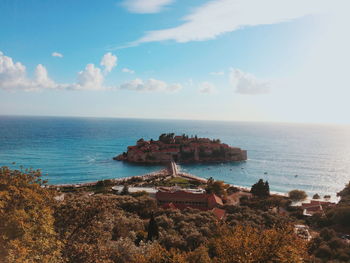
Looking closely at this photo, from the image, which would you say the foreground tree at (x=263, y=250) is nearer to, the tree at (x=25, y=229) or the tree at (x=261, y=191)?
the tree at (x=25, y=229)

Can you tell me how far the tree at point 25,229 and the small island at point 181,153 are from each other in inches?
2867

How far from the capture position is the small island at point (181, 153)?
83625mm

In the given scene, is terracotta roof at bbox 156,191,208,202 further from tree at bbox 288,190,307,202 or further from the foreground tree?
the foreground tree

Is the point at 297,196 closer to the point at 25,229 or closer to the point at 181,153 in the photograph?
the point at 25,229

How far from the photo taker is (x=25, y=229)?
324 inches

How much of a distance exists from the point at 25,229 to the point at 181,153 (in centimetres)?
8009

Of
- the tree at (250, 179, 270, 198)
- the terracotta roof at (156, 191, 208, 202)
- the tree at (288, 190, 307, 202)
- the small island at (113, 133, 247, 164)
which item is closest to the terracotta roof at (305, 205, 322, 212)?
the tree at (288, 190, 307, 202)

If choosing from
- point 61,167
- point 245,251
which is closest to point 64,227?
point 245,251

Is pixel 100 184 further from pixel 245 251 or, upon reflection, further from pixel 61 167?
pixel 245 251

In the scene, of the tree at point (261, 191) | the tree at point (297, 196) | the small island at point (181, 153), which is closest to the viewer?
the tree at point (261, 191)

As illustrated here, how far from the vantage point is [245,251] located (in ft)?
31.5

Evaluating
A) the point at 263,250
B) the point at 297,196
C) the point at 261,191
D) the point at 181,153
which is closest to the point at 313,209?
the point at 297,196

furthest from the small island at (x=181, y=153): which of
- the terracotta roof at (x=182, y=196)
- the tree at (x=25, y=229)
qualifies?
the tree at (x=25, y=229)

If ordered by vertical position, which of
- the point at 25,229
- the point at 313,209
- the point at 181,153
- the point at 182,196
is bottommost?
the point at 313,209
